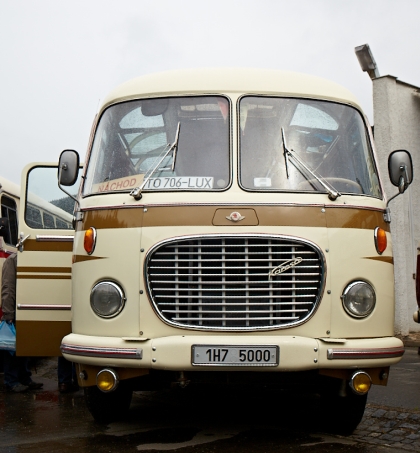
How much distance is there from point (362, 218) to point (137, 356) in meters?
1.96

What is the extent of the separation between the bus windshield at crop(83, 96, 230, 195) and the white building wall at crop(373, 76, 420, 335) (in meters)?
8.72

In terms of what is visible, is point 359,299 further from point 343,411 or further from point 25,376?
point 25,376

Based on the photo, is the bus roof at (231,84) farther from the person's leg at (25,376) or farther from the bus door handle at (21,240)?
the person's leg at (25,376)

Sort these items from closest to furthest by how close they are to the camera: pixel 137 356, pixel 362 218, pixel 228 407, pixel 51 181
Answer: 1. pixel 137 356
2. pixel 362 218
3. pixel 228 407
4. pixel 51 181

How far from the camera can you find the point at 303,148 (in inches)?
246

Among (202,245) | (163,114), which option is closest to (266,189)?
(202,245)

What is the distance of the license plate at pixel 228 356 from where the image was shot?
5398mm

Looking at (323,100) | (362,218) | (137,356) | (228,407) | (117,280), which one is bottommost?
(228,407)

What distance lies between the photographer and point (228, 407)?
765cm

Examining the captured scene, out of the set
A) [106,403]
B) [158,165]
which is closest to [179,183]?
[158,165]

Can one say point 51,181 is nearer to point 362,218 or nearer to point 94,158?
point 94,158

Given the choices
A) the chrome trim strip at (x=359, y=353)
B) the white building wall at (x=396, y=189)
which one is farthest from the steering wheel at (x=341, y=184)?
the white building wall at (x=396, y=189)

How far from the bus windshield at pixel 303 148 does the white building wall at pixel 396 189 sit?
26.9 feet

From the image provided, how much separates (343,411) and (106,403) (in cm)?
196
